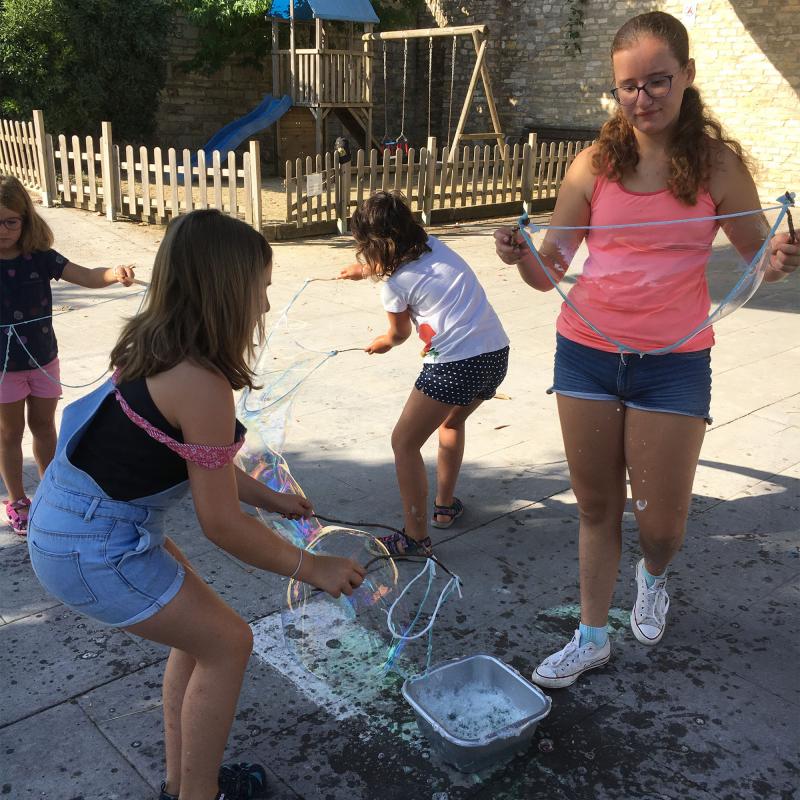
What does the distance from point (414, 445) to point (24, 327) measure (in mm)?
1697

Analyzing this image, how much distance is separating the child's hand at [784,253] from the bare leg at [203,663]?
1.78 meters

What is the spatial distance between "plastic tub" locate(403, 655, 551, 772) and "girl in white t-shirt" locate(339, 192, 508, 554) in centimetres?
98

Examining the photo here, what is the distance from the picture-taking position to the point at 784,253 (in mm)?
2361

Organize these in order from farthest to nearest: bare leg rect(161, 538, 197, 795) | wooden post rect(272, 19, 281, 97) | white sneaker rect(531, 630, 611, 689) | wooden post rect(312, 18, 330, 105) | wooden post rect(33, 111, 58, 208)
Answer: wooden post rect(272, 19, 281, 97), wooden post rect(312, 18, 330, 105), wooden post rect(33, 111, 58, 208), white sneaker rect(531, 630, 611, 689), bare leg rect(161, 538, 197, 795)

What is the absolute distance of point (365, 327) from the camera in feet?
23.1

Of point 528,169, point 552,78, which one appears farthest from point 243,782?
point 552,78

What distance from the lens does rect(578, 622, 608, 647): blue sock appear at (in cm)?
274

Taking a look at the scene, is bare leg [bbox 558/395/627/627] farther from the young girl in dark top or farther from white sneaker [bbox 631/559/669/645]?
the young girl in dark top

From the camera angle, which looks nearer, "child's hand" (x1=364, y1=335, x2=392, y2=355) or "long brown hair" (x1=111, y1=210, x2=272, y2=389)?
"long brown hair" (x1=111, y1=210, x2=272, y2=389)

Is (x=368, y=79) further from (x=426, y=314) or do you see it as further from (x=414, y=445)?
(x=414, y=445)

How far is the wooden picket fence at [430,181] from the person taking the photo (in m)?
11.2

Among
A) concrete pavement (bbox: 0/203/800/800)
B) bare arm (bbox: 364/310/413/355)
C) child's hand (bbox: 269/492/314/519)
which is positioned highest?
bare arm (bbox: 364/310/413/355)

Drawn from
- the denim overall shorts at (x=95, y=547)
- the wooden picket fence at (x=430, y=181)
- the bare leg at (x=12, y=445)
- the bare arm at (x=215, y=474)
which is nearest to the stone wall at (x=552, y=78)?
the wooden picket fence at (x=430, y=181)

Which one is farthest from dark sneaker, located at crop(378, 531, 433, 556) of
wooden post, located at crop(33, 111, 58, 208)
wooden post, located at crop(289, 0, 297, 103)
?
wooden post, located at crop(289, 0, 297, 103)
